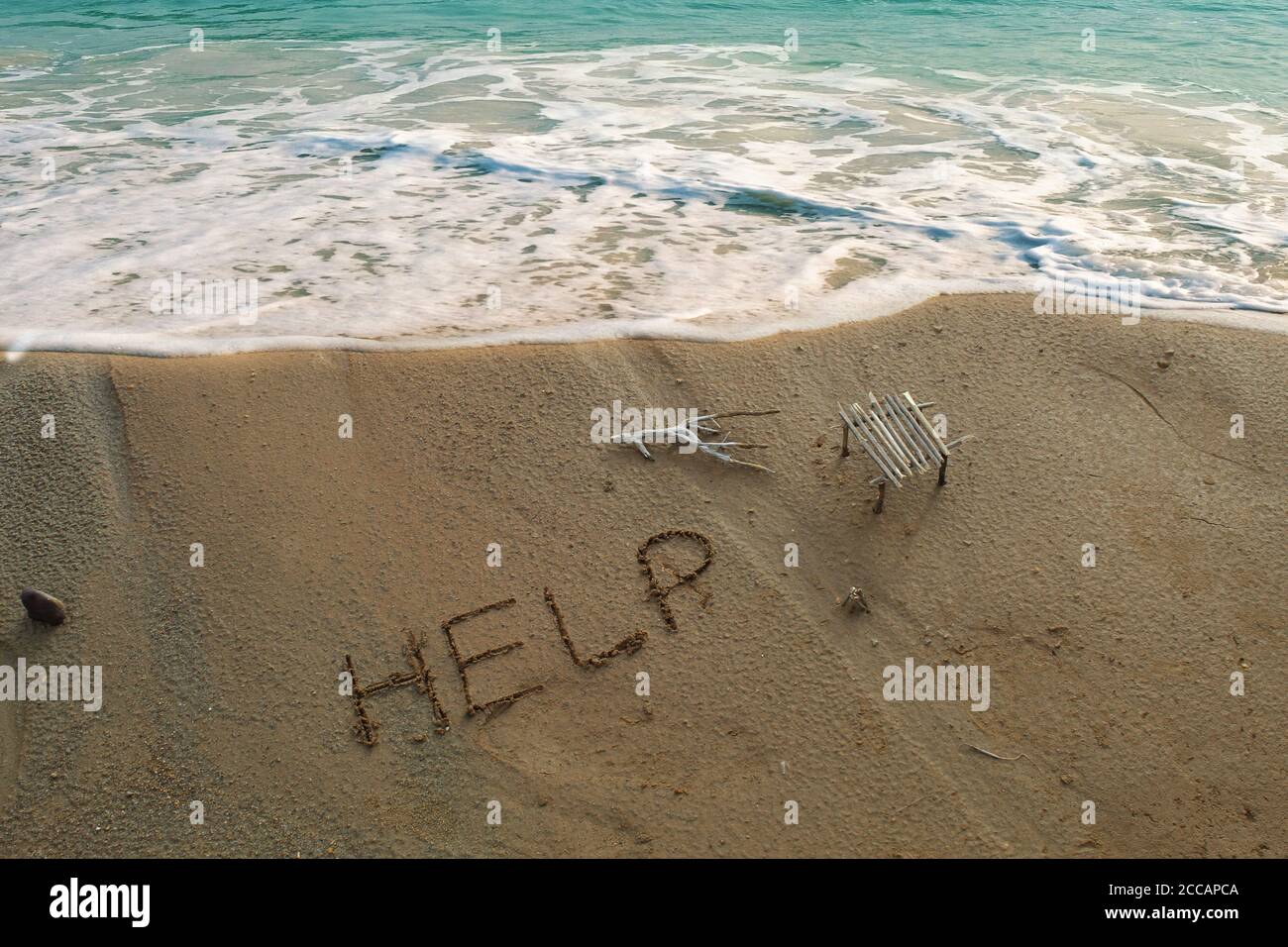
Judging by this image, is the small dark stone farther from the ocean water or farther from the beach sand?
the ocean water

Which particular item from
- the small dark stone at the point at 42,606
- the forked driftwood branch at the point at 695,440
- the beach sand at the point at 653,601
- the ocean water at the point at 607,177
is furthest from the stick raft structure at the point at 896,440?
the small dark stone at the point at 42,606

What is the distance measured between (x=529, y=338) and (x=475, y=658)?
6.77 ft

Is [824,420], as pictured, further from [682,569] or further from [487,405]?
[487,405]

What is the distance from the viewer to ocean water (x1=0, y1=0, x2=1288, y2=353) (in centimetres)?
554

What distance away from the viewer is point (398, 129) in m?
9.39

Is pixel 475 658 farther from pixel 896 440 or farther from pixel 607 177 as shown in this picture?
pixel 607 177

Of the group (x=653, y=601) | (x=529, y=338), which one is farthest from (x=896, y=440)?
(x=529, y=338)

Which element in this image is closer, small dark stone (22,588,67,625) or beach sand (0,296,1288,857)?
beach sand (0,296,1288,857)

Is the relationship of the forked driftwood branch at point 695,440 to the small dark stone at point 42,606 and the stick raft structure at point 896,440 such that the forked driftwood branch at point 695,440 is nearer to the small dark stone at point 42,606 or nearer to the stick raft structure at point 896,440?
the stick raft structure at point 896,440

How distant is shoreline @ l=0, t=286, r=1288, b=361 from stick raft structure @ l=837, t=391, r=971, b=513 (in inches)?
37.3

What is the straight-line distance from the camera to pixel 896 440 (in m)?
4.19

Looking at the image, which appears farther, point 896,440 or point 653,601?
point 896,440

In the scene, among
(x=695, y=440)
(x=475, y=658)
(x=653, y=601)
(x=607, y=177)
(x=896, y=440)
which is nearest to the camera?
(x=475, y=658)

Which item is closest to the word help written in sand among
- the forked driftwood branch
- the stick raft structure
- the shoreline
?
the forked driftwood branch
